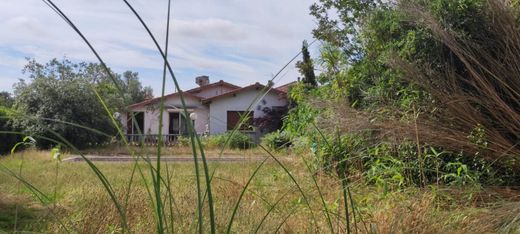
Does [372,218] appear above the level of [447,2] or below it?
below

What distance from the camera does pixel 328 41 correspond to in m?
7.26

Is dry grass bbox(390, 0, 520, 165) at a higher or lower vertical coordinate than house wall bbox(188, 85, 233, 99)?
lower

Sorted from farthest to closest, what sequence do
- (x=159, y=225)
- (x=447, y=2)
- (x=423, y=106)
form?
(x=447, y=2), (x=423, y=106), (x=159, y=225)

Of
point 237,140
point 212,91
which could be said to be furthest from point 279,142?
Answer: point 212,91

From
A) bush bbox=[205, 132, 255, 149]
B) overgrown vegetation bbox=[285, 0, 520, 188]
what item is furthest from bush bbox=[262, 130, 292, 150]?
bush bbox=[205, 132, 255, 149]

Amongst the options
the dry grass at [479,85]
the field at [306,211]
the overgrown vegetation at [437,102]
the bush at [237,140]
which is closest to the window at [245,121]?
the bush at [237,140]

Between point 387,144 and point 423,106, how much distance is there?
1.69 feet

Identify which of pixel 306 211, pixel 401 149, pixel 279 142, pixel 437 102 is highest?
pixel 437 102

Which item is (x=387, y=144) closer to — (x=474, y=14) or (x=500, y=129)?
(x=500, y=129)

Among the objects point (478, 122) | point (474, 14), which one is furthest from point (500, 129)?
point (474, 14)

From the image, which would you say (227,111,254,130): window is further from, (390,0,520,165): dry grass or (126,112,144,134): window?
(390,0,520,165): dry grass

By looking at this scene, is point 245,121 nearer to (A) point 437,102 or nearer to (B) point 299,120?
(A) point 437,102

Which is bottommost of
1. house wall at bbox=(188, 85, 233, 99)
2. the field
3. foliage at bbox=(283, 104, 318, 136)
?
the field

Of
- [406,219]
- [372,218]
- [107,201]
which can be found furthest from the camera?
[107,201]
